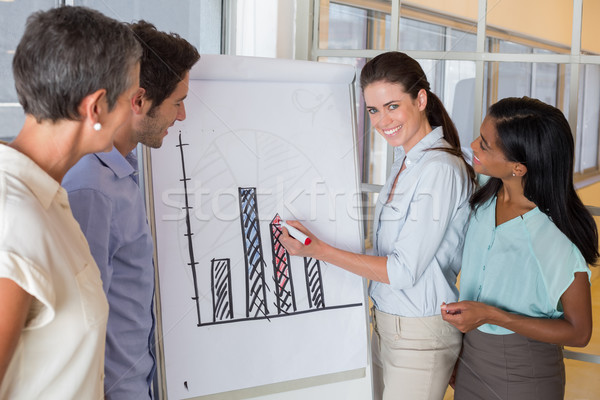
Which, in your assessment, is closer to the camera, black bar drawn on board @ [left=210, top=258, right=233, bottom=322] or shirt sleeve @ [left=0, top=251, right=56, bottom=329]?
shirt sleeve @ [left=0, top=251, right=56, bottom=329]

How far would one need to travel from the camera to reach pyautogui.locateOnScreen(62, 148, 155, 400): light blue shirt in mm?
994

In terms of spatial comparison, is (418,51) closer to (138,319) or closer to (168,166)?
Answer: (168,166)

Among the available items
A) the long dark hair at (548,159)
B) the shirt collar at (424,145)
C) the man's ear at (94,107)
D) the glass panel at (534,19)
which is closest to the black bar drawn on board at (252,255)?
the shirt collar at (424,145)

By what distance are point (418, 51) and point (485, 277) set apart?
0.91 m

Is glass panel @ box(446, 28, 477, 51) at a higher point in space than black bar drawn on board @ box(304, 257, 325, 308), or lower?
higher

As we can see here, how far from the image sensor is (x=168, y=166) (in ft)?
4.72

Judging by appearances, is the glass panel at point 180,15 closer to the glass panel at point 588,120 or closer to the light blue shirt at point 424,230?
the light blue shirt at point 424,230

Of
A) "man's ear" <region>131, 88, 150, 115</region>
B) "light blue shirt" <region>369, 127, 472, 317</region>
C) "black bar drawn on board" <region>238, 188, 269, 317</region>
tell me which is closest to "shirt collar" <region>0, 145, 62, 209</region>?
"man's ear" <region>131, 88, 150, 115</region>

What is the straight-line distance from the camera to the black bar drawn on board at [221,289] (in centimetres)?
147

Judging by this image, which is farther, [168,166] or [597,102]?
[597,102]

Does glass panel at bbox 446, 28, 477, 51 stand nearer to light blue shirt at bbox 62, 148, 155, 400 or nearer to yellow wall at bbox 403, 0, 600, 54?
yellow wall at bbox 403, 0, 600, 54

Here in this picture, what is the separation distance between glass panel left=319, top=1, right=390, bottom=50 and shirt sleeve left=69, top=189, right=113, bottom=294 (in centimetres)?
137

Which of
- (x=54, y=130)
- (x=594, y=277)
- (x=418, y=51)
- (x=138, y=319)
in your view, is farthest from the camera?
(x=418, y=51)

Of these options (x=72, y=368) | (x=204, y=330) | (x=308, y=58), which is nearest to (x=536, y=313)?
(x=204, y=330)
